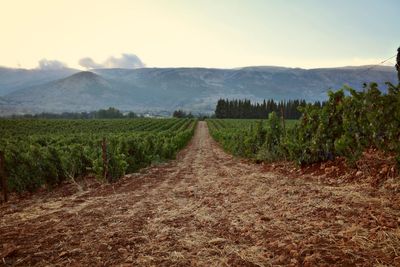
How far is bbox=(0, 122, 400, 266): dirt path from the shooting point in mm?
4168

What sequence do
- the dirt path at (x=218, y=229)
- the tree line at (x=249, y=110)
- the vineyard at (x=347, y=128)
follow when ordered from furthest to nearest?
the tree line at (x=249, y=110), the vineyard at (x=347, y=128), the dirt path at (x=218, y=229)

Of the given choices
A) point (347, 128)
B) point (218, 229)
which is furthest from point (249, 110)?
point (218, 229)

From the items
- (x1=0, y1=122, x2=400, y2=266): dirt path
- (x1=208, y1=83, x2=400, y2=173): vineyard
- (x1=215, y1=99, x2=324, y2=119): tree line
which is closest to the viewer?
(x1=0, y1=122, x2=400, y2=266): dirt path

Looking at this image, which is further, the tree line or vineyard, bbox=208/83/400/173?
the tree line

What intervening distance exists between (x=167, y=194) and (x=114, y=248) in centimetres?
408

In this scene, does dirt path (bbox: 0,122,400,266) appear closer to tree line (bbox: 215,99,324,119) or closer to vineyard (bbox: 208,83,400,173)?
vineyard (bbox: 208,83,400,173)

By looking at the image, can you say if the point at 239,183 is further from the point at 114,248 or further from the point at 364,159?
the point at 114,248

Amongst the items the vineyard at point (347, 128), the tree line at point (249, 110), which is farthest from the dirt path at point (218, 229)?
the tree line at point (249, 110)

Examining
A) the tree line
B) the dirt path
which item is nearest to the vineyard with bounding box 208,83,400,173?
the dirt path

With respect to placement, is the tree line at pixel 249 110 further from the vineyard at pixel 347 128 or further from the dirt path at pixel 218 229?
the dirt path at pixel 218 229

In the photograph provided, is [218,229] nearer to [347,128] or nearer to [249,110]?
[347,128]

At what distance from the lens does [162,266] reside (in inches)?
161

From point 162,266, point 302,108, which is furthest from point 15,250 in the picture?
point 302,108

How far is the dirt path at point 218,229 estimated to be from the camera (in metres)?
4.17
